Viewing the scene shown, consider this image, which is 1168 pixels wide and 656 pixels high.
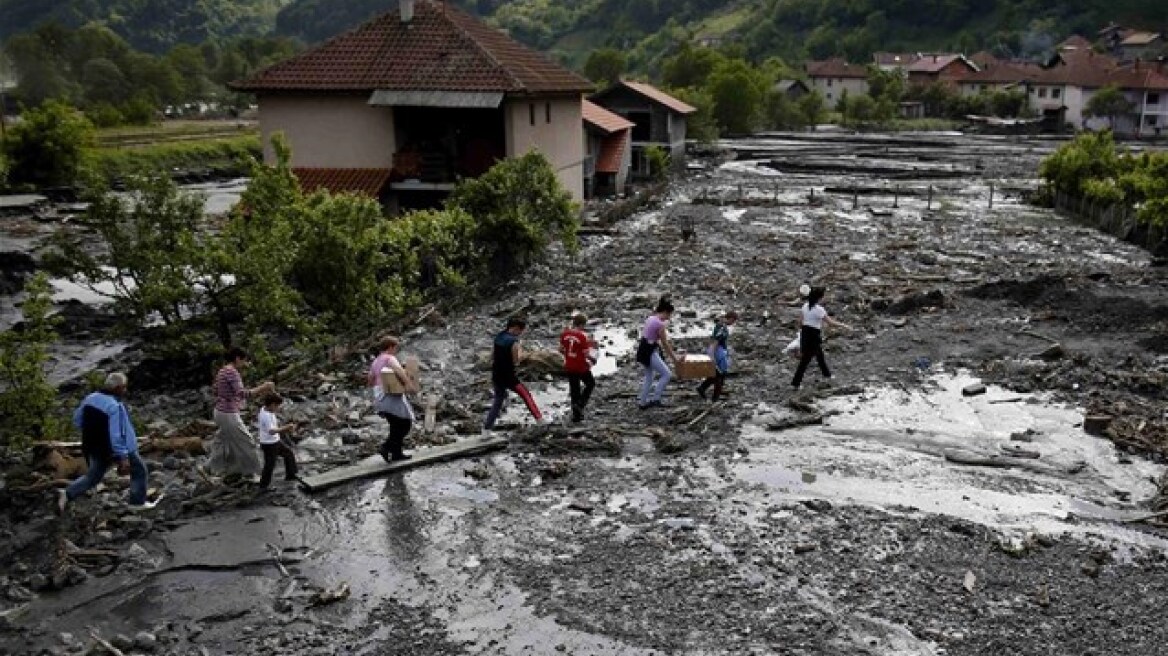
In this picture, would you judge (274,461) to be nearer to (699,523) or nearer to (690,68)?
(699,523)

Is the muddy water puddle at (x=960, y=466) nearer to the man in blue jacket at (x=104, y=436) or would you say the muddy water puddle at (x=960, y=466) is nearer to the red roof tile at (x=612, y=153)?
the man in blue jacket at (x=104, y=436)

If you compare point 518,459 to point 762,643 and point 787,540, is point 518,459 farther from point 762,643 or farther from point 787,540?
point 762,643

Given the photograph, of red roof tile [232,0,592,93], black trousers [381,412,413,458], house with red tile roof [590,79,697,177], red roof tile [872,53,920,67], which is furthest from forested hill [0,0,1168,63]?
black trousers [381,412,413,458]

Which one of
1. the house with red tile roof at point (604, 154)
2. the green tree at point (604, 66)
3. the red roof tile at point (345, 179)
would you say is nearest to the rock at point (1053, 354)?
the red roof tile at point (345, 179)

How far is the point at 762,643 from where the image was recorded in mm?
8906

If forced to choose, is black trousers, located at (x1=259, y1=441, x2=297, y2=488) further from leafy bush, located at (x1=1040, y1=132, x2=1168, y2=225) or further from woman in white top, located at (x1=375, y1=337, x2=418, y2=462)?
leafy bush, located at (x1=1040, y1=132, x2=1168, y2=225)

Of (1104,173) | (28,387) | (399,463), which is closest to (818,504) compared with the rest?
(399,463)

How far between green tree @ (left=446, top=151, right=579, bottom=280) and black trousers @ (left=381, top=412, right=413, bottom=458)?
13088mm

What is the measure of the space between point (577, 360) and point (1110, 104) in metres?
104

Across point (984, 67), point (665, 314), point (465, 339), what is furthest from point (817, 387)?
point (984, 67)

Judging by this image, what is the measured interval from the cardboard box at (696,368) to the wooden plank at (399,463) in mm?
3609

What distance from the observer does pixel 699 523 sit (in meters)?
11.4

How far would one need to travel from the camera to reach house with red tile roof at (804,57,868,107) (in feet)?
427

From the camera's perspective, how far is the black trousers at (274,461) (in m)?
11.8
